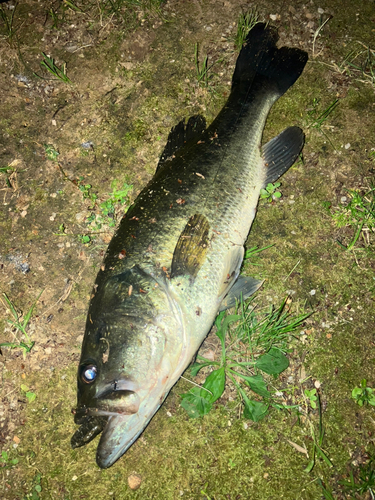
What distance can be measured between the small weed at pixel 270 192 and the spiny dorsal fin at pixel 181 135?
908 mm

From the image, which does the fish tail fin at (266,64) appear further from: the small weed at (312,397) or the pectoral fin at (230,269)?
the small weed at (312,397)

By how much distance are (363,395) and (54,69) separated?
16.4 ft

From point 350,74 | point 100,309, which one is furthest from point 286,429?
point 350,74

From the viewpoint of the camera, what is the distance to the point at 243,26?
393 cm

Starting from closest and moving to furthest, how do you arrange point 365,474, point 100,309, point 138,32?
point 100,309 → point 365,474 → point 138,32

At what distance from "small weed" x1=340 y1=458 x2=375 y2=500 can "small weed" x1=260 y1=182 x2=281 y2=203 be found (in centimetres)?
262

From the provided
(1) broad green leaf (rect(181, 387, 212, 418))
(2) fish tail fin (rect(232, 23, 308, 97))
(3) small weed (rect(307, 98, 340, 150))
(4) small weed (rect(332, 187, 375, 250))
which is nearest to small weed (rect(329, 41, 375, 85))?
(3) small weed (rect(307, 98, 340, 150))

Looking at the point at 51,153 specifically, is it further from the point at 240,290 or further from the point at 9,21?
the point at 240,290

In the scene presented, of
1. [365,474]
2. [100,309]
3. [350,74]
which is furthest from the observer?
[350,74]

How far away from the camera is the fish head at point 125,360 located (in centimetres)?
243

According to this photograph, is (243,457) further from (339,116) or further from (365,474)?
(339,116)

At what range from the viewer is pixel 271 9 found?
409 cm

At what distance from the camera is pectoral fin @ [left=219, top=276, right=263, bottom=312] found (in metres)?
3.19

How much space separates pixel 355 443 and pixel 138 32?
511 cm
